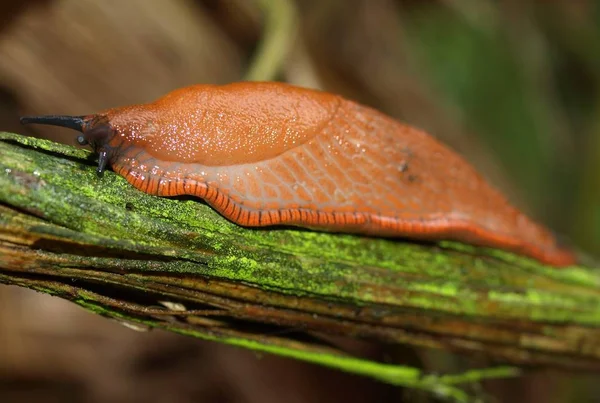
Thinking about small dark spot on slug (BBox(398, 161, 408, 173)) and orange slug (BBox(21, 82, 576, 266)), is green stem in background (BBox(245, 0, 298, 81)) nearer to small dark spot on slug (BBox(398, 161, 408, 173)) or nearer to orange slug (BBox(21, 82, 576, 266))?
orange slug (BBox(21, 82, 576, 266))

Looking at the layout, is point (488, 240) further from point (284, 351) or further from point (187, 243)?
point (187, 243)

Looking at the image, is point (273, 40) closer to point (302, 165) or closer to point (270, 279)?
point (302, 165)

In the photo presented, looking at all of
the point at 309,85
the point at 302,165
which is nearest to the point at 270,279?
the point at 302,165

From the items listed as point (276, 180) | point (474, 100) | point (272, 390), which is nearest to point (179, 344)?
point (272, 390)

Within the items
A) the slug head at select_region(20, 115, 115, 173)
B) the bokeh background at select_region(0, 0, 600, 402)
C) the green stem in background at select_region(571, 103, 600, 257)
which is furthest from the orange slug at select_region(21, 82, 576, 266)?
the green stem in background at select_region(571, 103, 600, 257)

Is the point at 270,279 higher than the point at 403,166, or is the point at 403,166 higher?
the point at 403,166

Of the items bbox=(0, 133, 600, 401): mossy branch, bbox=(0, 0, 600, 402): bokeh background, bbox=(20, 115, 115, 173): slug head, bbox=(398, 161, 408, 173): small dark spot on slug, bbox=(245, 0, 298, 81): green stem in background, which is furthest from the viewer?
bbox=(0, 0, 600, 402): bokeh background

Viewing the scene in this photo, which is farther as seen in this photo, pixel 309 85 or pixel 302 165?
pixel 309 85
